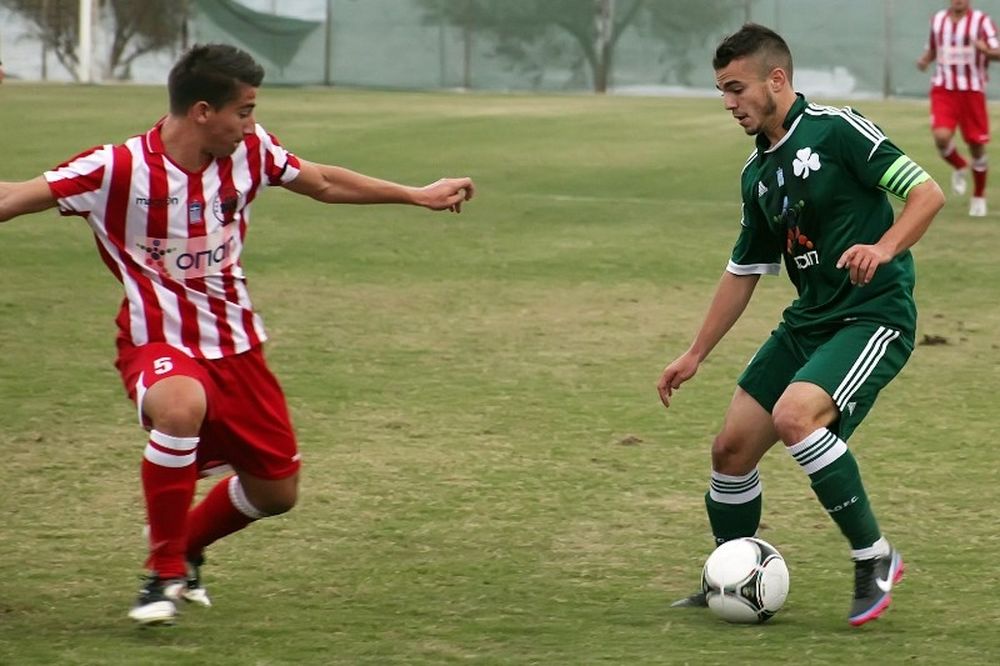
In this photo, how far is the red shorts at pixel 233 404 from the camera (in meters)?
5.15

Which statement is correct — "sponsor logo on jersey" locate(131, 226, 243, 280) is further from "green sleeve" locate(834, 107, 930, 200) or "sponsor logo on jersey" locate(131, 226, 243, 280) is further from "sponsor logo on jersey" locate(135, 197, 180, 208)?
"green sleeve" locate(834, 107, 930, 200)

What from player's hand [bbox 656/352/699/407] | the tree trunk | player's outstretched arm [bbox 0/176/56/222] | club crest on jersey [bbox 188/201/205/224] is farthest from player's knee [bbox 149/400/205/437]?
the tree trunk

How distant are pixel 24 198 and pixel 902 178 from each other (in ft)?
8.24

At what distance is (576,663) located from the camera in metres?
4.80

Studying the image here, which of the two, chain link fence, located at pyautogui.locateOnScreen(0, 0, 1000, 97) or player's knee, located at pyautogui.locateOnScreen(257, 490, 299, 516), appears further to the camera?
chain link fence, located at pyautogui.locateOnScreen(0, 0, 1000, 97)

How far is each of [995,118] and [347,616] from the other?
24.9 m

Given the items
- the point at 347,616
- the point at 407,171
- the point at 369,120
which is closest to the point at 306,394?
the point at 347,616

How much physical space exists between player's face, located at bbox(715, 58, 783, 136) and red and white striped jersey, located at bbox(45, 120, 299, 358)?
1.49 m

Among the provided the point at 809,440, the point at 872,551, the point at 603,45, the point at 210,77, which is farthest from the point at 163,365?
the point at 603,45

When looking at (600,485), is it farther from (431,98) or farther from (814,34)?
(814,34)

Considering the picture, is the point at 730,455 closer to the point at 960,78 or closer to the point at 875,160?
the point at 875,160

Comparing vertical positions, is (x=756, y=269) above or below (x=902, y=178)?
below

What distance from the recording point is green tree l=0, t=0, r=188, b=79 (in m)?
37.9

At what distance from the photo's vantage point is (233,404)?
17.1 ft
